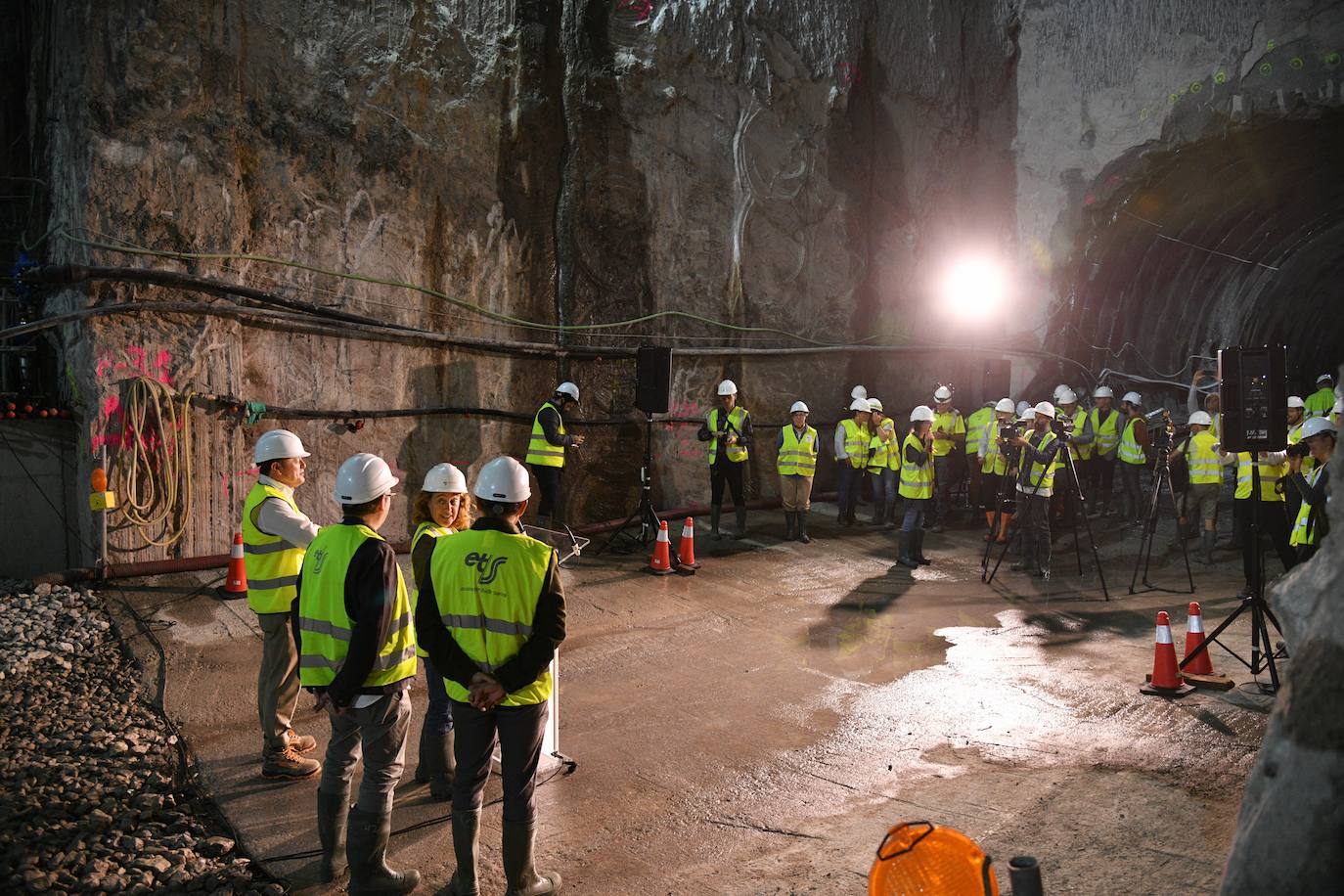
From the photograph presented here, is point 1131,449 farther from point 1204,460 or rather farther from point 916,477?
point 916,477

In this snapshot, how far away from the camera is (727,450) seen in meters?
11.6

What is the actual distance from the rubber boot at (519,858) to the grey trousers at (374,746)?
53 cm

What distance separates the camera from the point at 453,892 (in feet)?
12.8

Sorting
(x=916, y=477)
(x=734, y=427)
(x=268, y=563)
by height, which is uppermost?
(x=734, y=427)

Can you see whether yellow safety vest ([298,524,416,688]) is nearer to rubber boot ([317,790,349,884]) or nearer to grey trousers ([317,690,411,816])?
grey trousers ([317,690,411,816])

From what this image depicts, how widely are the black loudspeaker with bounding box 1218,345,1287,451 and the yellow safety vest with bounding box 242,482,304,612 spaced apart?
626 cm

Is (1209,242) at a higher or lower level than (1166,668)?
higher

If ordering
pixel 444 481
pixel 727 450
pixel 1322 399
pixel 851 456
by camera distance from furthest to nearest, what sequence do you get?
pixel 1322 399 → pixel 851 456 → pixel 727 450 → pixel 444 481

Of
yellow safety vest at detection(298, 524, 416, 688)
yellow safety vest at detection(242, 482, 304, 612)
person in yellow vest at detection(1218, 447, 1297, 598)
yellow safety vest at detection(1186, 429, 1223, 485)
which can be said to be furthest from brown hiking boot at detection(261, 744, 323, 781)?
yellow safety vest at detection(1186, 429, 1223, 485)

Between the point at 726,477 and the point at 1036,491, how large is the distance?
12.3 feet

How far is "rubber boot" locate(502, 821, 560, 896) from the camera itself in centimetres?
378

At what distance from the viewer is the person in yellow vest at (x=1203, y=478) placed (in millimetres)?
11203

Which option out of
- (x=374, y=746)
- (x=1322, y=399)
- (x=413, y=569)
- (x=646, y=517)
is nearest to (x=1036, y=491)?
(x=646, y=517)

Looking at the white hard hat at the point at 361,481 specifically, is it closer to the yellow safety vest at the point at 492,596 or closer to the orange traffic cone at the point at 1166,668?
the yellow safety vest at the point at 492,596
